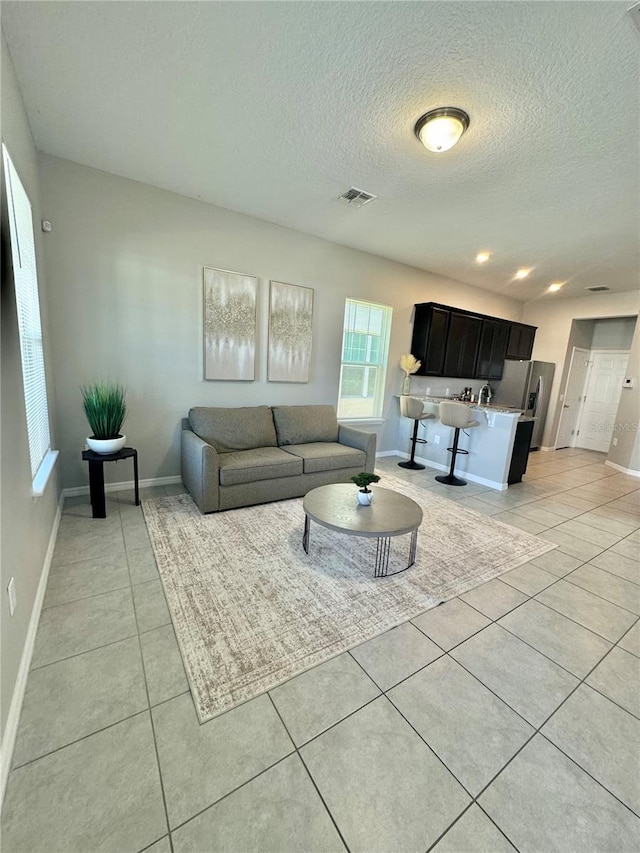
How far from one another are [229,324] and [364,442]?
1.98 metres

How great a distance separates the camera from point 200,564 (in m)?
2.30

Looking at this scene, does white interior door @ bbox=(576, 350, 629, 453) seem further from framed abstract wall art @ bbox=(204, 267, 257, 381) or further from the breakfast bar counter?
framed abstract wall art @ bbox=(204, 267, 257, 381)

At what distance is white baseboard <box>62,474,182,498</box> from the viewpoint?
320 cm

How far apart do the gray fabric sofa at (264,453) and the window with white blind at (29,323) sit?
1.10 metres

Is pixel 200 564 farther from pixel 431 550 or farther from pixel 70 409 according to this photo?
pixel 70 409

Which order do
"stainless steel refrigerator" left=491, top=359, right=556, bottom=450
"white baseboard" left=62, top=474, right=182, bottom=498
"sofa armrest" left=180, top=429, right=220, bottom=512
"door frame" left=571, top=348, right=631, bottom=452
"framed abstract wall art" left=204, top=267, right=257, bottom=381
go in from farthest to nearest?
"door frame" left=571, top=348, right=631, bottom=452 < "stainless steel refrigerator" left=491, top=359, right=556, bottom=450 < "framed abstract wall art" left=204, top=267, right=257, bottom=381 < "white baseboard" left=62, top=474, right=182, bottom=498 < "sofa armrest" left=180, top=429, right=220, bottom=512

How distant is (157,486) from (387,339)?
12.0 feet

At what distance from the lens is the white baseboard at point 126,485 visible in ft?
10.5

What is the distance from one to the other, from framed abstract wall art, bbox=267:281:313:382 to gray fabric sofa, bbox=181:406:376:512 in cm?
48

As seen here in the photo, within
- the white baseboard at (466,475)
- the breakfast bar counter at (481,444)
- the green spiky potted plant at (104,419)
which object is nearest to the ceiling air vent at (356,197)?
the breakfast bar counter at (481,444)

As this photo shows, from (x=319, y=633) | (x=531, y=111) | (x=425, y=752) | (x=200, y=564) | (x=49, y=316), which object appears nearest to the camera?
(x=425, y=752)

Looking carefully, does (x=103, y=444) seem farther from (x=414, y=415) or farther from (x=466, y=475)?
(x=466, y=475)

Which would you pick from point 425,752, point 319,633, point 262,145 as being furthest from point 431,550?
point 262,145

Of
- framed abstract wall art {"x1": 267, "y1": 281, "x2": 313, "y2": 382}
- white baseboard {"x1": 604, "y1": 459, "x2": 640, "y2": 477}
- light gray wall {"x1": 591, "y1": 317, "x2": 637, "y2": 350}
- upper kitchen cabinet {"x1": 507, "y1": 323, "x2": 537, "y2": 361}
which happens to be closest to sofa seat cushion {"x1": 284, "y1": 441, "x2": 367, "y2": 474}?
framed abstract wall art {"x1": 267, "y1": 281, "x2": 313, "y2": 382}
